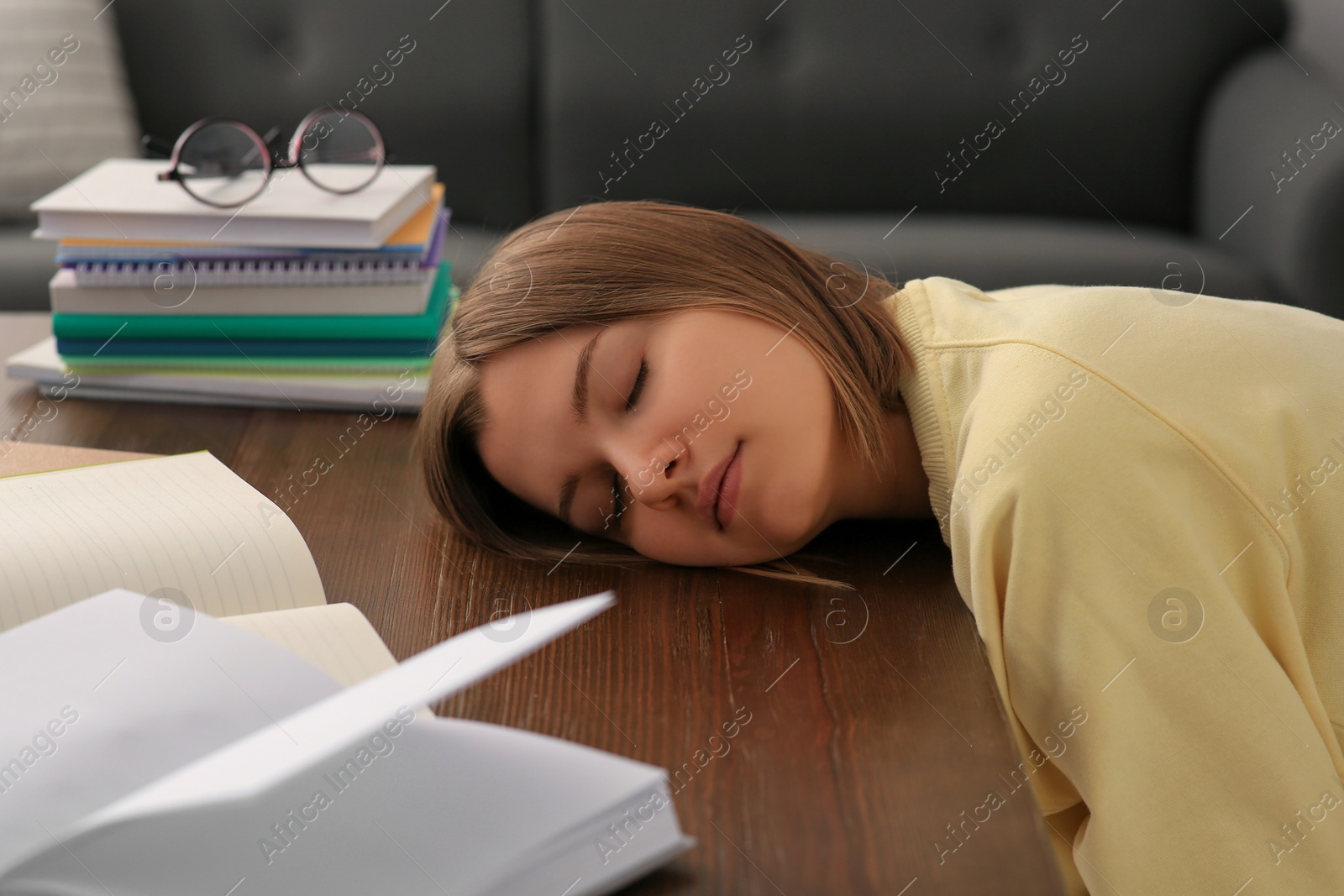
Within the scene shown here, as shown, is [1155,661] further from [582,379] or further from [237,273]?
[237,273]

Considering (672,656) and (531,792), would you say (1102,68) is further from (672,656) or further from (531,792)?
(531,792)

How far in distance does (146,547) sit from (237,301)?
1.59ft

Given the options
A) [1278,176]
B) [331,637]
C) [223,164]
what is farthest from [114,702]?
[1278,176]

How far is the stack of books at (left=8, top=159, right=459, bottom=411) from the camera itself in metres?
1.00

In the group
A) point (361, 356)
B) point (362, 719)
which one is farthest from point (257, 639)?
point (361, 356)

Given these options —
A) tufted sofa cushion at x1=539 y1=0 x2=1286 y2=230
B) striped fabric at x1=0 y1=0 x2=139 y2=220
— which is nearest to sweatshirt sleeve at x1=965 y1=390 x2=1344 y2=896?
tufted sofa cushion at x1=539 y1=0 x2=1286 y2=230

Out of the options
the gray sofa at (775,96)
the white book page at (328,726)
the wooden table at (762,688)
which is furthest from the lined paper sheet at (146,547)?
the gray sofa at (775,96)

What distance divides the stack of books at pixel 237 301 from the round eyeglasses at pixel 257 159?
0.9 inches

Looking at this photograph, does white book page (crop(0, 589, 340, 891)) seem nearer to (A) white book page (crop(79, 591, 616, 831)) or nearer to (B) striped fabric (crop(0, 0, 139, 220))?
(A) white book page (crop(79, 591, 616, 831))

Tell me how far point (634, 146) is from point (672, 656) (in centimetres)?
164

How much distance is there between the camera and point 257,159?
1104mm

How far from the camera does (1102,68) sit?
6.56 ft

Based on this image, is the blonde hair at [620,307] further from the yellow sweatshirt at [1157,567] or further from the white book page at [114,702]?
the white book page at [114,702]

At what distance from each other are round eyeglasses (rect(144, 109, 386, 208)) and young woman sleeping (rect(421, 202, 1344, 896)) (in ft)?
0.83
